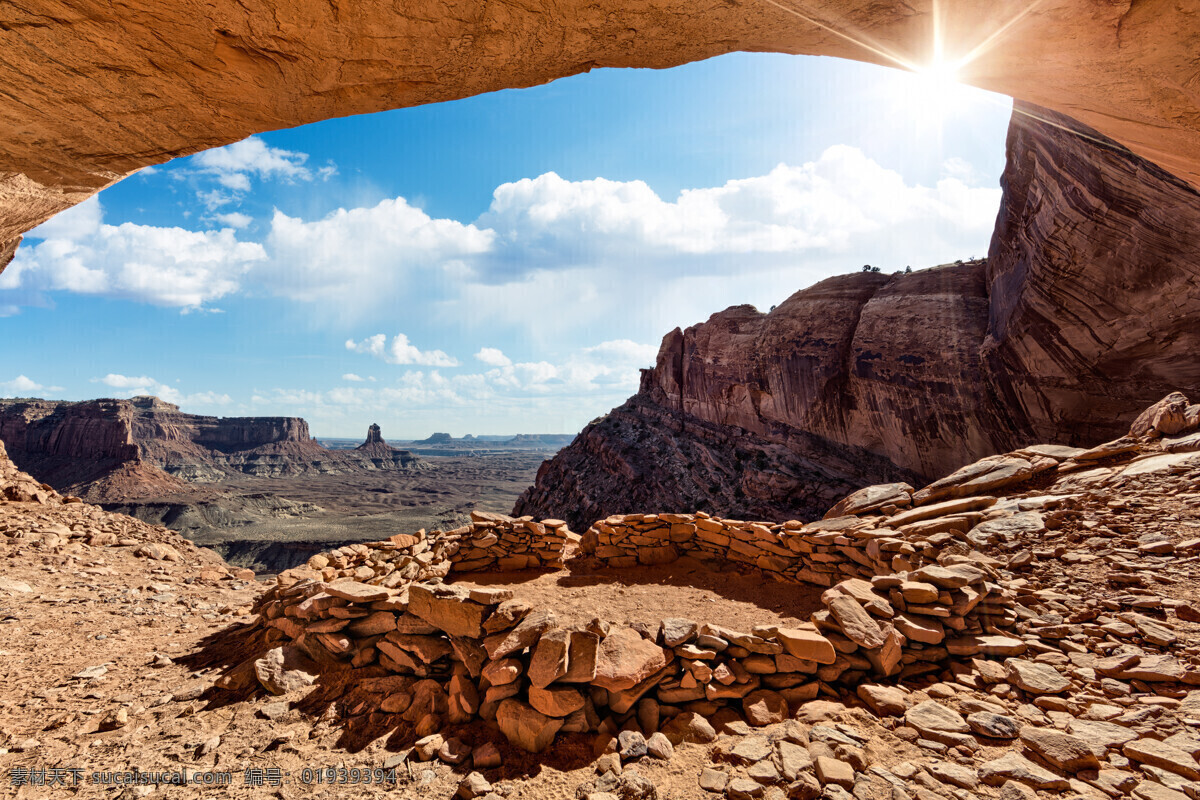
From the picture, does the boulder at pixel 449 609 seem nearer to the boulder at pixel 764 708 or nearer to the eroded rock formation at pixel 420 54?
the boulder at pixel 764 708

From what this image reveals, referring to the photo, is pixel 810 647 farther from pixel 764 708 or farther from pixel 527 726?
pixel 527 726

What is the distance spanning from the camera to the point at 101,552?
8992 millimetres

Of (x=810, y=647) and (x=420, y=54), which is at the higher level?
(x=420, y=54)

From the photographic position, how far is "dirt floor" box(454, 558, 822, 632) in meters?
6.33

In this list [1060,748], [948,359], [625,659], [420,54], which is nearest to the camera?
[1060,748]

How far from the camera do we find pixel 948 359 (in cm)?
1970

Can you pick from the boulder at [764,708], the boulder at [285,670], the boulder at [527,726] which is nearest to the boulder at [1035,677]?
the boulder at [764,708]

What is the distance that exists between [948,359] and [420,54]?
23.5 m

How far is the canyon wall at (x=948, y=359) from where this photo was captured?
500 inches

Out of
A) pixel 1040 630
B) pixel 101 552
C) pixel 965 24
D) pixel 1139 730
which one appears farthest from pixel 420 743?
pixel 101 552

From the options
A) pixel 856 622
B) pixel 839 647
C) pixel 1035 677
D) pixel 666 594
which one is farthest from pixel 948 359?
pixel 839 647

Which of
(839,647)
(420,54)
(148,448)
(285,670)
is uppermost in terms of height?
(420,54)

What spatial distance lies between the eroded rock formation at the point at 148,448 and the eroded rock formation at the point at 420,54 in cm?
9201

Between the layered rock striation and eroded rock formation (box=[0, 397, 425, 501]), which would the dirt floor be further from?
eroded rock formation (box=[0, 397, 425, 501])
